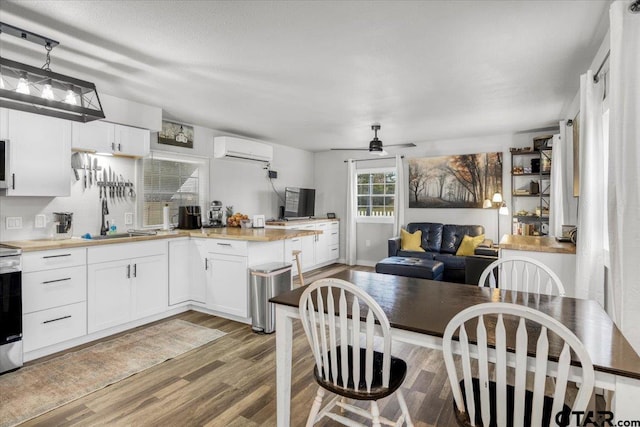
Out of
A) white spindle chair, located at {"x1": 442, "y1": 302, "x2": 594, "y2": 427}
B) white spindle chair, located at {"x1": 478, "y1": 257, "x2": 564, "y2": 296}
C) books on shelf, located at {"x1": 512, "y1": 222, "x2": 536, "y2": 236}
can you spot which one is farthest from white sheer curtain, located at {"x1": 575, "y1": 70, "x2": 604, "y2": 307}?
books on shelf, located at {"x1": 512, "y1": 222, "x2": 536, "y2": 236}

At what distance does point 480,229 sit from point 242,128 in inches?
161

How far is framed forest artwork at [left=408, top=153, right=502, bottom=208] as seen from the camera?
569cm

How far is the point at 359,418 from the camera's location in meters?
2.02

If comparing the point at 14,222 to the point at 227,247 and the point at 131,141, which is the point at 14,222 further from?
the point at 227,247

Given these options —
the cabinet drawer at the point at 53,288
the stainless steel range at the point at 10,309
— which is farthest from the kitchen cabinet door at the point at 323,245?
the stainless steel range at the point at 10,309

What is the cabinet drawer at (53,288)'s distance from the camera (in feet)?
8.91

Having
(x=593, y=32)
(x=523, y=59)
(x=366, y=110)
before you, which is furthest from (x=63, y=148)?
(x=593, y=32)

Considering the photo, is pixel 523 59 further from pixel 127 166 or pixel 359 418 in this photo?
pixel 127 166

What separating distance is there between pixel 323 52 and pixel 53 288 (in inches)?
114

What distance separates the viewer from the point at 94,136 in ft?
11.2

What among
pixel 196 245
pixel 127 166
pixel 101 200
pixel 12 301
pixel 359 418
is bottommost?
pixel 359 418

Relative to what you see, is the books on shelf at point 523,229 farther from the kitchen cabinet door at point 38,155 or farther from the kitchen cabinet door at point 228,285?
the kitchen cabinet door at point 38,155

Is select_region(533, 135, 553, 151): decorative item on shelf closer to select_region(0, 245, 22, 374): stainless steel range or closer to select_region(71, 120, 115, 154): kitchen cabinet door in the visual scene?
select_region(71, 120, 115, 154): kitchen cabinet door

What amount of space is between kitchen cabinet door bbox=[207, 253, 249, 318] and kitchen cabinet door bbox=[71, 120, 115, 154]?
5.03 feet
